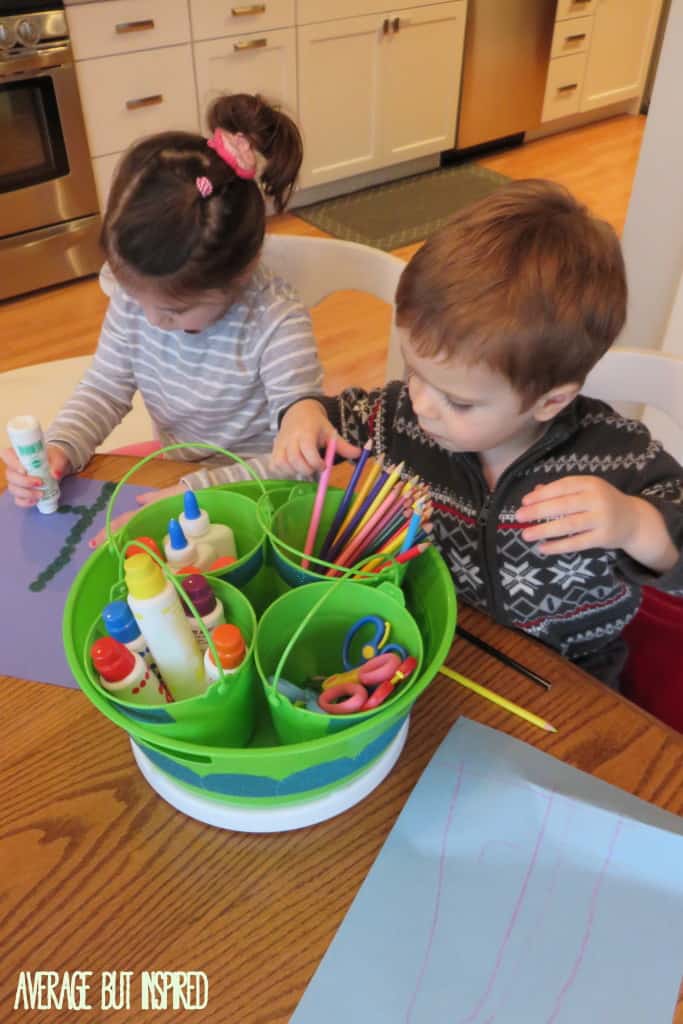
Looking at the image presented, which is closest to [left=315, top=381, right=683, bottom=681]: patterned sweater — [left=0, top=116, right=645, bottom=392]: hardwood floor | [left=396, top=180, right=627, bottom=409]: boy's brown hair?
[left=396, top=180, right=627, bottom=409]: boy's brown hair

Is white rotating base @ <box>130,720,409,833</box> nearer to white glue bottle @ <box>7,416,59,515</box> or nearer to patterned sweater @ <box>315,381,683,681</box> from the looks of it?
patterned sweater @ <box>315,381,683,681</box>

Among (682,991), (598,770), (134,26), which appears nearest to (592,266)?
(598,770)

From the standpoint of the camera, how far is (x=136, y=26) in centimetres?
235

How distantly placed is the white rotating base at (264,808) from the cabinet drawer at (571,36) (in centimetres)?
378

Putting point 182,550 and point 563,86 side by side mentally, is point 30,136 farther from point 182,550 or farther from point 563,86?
point 563,86

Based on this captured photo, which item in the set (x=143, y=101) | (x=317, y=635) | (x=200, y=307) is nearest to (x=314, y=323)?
(x=143, y=101)

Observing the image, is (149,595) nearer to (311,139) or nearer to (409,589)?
(409,589)

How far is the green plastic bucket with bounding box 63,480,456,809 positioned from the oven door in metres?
2.12

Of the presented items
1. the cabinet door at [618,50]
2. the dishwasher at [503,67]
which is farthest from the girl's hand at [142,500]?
the cabinet door at [618,50]

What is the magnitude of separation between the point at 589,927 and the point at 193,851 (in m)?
0.26

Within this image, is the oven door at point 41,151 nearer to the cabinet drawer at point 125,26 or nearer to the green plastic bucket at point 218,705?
the cabinet drawer at point 125,26

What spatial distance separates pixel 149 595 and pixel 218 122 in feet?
2.28

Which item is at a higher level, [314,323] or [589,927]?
[589,927]

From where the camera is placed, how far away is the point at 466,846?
55 centimetres
